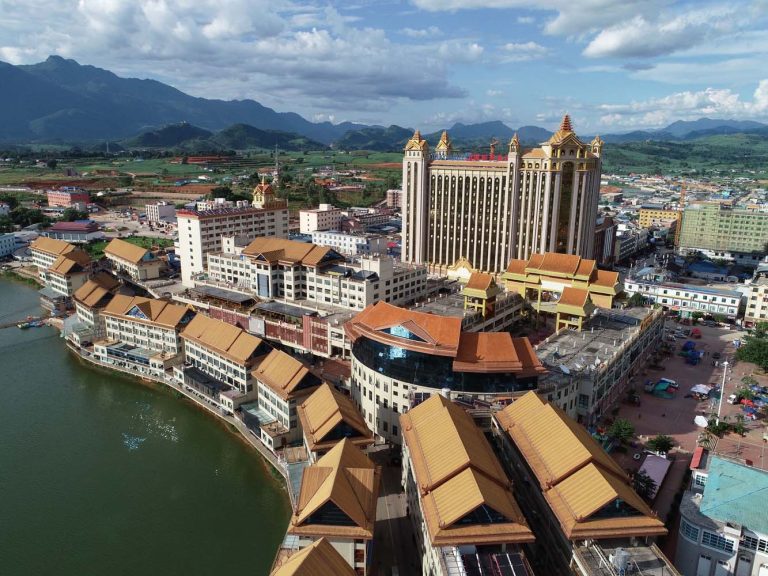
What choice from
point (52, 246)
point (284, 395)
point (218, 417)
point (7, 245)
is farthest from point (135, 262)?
point (284, 395)

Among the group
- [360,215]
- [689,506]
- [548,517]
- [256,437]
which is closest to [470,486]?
[548,517]

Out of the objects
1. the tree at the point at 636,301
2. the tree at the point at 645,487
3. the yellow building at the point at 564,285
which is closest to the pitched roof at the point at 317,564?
the tree at the point at 645,487

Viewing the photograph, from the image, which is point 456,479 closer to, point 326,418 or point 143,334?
point 326,418

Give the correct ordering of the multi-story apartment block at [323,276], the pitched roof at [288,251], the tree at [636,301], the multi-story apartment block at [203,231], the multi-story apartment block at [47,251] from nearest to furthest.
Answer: the multi-story apartment block at [323,276] < the pitched roof at [288,251] < the tree at [636,301] < the multi-story apartment block at [203,231] < the multi-story apartment block at [47,251]

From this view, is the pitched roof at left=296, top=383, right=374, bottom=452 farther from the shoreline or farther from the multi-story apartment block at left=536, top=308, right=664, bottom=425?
the multi-story apartment block at left=536, top=308, right=664, bottom=425

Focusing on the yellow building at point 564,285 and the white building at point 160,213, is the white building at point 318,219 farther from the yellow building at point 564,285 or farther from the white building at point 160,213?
the yellow building at point 564,285

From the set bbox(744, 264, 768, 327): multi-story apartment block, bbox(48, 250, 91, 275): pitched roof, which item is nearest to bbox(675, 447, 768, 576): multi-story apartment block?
bbox(744, 264, 768, 327): multi-story apartment block
